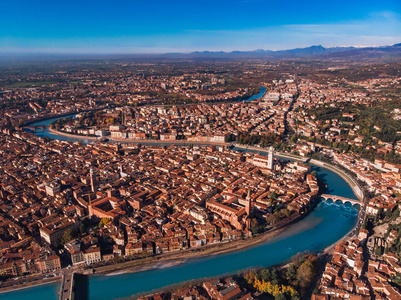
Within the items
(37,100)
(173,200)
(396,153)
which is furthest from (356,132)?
(37,100)

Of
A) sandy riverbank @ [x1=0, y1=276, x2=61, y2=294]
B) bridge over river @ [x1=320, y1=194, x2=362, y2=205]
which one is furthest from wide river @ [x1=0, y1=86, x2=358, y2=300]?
bridge over river @ [x1=320, y1=194, x2=362, y2=205]

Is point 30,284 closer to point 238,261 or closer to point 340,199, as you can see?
point 238,261

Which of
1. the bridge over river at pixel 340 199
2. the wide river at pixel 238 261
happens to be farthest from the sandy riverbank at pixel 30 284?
the bridge over river at pixel 340 199

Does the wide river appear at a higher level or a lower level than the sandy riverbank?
lower

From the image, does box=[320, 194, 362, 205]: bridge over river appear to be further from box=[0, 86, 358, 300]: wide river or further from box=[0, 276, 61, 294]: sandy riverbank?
box=[0, 276, 61, 294]: sandy riverbank

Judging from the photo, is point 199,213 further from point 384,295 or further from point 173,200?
point 384,295

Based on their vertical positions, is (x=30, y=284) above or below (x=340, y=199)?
above

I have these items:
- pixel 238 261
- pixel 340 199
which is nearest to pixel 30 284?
pixel 238 261

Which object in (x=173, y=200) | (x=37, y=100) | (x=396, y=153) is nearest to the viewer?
(x=173, y=200)
